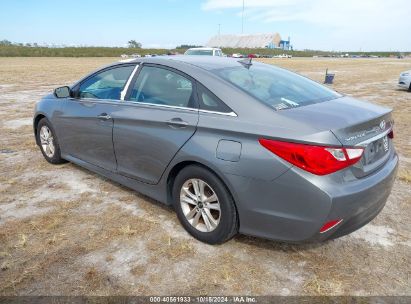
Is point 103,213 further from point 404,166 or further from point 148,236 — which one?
point 404,166

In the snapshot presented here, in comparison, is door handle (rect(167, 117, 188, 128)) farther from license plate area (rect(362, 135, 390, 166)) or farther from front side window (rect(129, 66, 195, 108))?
license plate area (rect(362, 135, 390, 166))

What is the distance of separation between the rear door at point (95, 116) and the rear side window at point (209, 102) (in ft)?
3.65

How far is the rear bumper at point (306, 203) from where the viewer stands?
257 cm

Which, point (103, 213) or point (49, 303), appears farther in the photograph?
point (103, 213)

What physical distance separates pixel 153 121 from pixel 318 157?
1.62m

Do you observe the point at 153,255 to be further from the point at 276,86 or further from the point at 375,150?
the point at 375,150

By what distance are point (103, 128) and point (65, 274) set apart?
1.71 m

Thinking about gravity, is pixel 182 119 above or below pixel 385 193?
above

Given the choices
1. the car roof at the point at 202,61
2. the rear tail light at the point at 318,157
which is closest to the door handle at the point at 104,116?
the car roof at the point at 202,61

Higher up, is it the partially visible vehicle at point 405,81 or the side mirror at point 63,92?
the side mirror at point 63,92

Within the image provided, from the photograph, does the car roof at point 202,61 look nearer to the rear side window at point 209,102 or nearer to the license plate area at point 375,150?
the rear side window at point 209,102

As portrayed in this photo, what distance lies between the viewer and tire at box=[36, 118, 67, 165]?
5199 mm

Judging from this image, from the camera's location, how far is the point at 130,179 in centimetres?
396

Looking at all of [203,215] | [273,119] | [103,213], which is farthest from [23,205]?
[273,119]
